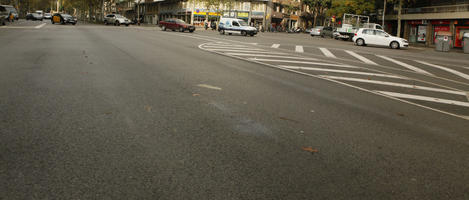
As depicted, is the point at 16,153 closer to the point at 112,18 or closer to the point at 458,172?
the point at 458,172

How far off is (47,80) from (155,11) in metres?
94.2

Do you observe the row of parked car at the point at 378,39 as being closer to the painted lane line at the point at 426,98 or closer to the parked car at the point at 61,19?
A: the painted lane line at the point at 426,98

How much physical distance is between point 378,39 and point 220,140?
96.4ft

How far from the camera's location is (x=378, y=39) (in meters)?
31.0

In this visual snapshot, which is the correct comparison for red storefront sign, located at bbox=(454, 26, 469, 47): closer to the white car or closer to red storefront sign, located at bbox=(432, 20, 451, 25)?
red storefront sign, located at bbox=(432, 20, 451, 25)

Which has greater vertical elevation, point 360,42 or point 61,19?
point 61,19

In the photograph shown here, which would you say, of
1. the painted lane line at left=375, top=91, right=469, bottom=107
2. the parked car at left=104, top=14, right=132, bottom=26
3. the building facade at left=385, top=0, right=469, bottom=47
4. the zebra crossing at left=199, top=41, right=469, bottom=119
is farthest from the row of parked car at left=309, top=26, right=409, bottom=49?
the parked car at left=104, top=14, right=132, bottom=26

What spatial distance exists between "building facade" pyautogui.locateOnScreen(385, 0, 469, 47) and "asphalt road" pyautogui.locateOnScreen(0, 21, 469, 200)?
3682 centimetres

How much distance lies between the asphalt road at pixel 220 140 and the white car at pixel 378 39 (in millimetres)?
23273

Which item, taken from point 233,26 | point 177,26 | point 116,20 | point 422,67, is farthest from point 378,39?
point 116,20

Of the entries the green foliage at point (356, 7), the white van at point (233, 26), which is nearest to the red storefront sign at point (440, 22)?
the green foliage at point (356, 7)

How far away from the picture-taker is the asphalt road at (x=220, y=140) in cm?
320

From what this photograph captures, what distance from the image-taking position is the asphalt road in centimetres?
320

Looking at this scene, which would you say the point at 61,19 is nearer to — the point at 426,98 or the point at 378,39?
the point at 378,39
